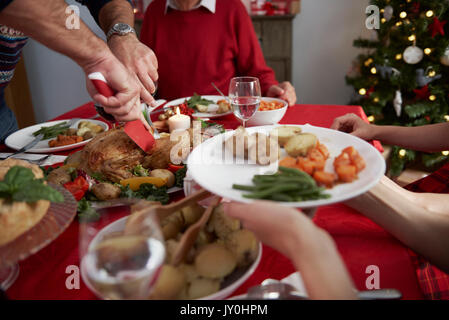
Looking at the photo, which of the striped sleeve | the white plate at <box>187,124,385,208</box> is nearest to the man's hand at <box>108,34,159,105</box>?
the striped sleeve

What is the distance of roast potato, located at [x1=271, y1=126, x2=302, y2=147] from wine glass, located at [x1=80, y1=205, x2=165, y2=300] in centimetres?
48

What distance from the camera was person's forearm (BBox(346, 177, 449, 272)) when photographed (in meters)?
0.87

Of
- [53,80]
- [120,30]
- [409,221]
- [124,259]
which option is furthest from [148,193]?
[53,80]

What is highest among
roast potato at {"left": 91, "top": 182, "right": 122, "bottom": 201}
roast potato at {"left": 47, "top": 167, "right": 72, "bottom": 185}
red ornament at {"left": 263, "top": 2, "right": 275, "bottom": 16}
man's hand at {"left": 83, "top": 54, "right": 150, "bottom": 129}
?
red ornament at {"left": 263, "top": 2, "right": 275, "bottom": 16}

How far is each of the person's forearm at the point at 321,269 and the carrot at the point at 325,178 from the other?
0.53 feet

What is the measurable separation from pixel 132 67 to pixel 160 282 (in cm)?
111

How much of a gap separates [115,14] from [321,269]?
168 centimetres

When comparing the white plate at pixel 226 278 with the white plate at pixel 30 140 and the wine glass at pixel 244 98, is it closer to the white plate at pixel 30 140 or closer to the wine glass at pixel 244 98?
the wine glass at pixel 244 98

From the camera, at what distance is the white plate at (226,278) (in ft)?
2.01

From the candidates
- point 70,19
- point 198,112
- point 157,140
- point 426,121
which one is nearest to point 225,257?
point 157,140

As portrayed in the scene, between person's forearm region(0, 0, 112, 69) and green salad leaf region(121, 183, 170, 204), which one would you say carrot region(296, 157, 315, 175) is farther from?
person's forearm region(0, 0, 112, 69)

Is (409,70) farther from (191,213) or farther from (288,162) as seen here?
(191,213)

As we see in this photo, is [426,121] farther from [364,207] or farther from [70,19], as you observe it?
[70,19]

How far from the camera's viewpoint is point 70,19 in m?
1.05
